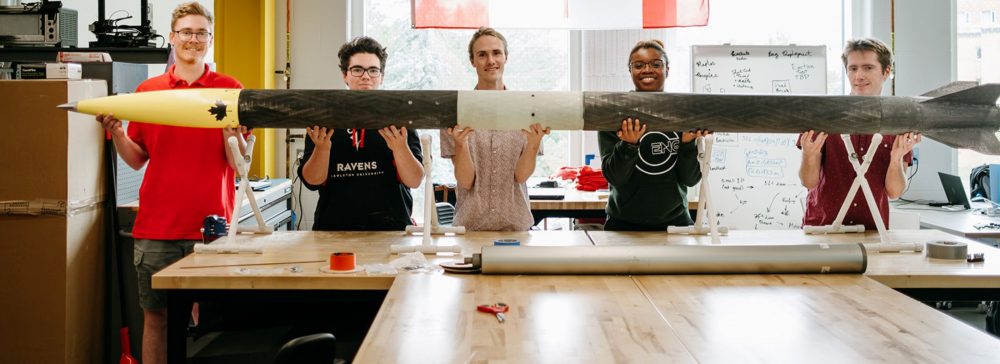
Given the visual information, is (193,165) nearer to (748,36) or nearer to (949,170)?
(748,36)

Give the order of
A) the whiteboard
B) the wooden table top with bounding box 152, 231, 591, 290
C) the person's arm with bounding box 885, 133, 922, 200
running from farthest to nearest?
1. the whiteboard
2. the person's arm with bounding box 885, 133, 922, 200
3. the wooden table top with bounding box 152, 231, 591, 290

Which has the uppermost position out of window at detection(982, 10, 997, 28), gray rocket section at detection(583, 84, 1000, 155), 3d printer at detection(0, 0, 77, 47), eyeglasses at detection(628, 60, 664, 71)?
window at detection(982, 10, 997, 28)

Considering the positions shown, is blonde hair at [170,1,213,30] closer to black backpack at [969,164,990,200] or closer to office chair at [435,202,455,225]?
office chair at [435,202,455,225]

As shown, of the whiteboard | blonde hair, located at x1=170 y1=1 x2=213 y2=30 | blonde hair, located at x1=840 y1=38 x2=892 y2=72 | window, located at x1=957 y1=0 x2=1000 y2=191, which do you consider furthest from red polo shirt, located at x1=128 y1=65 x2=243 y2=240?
window, located at x1=957 y1=0 x2=1000 y2=191

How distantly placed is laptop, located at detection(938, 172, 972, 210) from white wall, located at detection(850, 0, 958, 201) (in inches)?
27.2

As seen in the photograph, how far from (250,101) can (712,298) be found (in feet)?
5.23

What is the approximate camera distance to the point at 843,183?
3102 mm

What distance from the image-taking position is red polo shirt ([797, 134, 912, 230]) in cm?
306

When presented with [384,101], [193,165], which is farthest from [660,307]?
[193,165]

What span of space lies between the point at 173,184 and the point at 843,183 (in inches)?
98.0

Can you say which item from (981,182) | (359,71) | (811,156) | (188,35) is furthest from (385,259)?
(981,182)

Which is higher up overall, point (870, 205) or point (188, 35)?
point (188, 35)

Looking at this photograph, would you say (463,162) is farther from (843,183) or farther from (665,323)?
(843,183)

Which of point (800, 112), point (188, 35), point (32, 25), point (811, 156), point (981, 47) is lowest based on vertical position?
point (811, 156)
